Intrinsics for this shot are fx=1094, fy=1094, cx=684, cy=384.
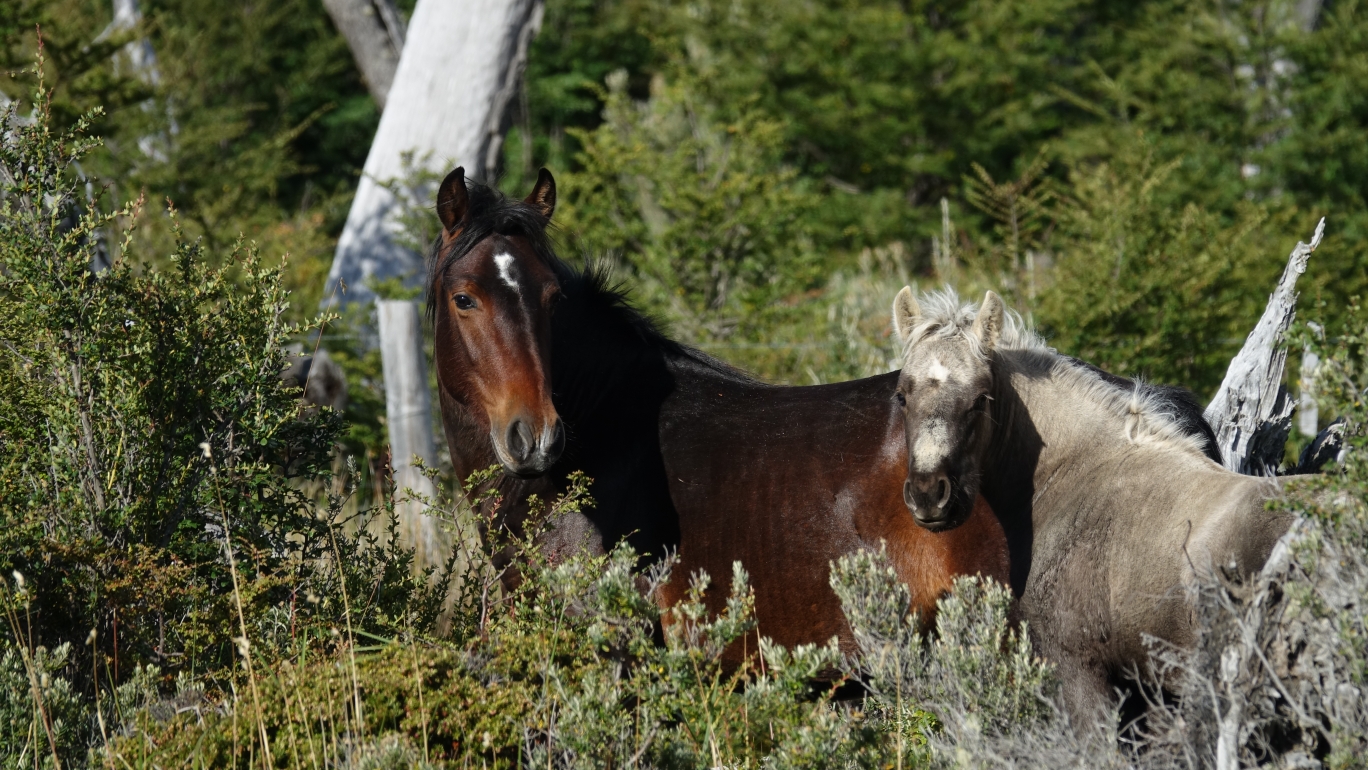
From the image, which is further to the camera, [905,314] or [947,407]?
[905,314]

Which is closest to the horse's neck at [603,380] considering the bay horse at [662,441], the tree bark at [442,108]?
the bay horse at [662,441]

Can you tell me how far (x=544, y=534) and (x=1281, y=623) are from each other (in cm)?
242

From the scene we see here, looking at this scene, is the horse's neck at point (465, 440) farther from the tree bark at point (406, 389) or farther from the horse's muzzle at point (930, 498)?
the tree bark at point (406, 389)

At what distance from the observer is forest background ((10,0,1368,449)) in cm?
869

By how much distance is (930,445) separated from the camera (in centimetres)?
364

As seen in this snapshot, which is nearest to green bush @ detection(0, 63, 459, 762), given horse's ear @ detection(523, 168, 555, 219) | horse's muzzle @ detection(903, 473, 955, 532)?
horse's ear @ detection(523, 168, 555, 219)

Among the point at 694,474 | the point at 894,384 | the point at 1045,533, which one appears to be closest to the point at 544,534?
the point at 694,474

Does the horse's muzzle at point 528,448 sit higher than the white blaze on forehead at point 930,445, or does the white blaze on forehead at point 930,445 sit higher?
the horse's muzzle at point 528,448

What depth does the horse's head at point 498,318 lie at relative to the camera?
373 cm

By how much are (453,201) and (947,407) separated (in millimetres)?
2009

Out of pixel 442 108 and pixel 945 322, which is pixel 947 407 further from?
pixel 442 108

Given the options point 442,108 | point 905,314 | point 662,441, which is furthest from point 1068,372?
point 442,108

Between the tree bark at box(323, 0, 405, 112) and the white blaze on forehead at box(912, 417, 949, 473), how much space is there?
30.7ft

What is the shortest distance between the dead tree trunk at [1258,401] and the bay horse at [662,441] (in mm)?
1388
